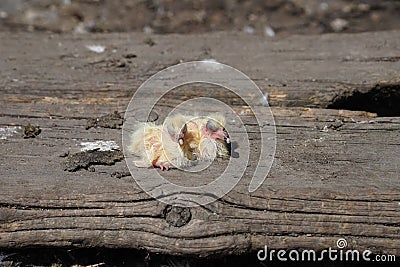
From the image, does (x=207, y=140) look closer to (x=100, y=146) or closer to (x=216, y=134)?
(x=216, y=134)

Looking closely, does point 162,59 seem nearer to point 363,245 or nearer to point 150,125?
point 150,125

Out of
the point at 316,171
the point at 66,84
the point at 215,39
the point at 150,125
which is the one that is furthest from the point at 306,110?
the point at 66,84

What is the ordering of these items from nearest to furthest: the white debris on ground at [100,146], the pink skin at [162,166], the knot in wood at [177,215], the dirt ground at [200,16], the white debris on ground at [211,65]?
the knot in wood at [177,215]
the pink skin at [162,166]
the white debris on ground at [100,146]
the white debris on ground at [211,65]
the dirt ground at [200,16]

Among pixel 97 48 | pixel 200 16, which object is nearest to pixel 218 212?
pixel 97 48

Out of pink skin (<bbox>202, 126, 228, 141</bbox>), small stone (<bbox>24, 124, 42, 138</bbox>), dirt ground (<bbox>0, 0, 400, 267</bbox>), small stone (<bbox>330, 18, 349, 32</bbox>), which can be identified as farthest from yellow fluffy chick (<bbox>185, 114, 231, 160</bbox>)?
small stone (<bbox>330, 18, 349, 32</bbox>)

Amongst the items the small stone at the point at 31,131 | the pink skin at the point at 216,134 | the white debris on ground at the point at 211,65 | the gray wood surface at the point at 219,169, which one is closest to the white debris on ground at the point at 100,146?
the gray wood surface at the point at 219,169

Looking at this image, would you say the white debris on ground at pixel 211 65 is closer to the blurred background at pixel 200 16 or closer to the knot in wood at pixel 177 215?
the knot in wood at pixel 177 215

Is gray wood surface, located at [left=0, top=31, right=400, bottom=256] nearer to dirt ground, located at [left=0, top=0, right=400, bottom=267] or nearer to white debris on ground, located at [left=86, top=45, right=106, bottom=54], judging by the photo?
white debris on ground, located at [left=86, top=45, right=106, bottom=54]
